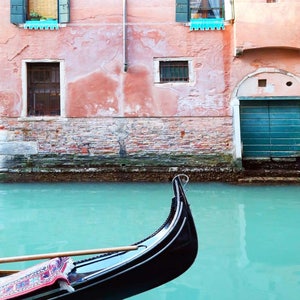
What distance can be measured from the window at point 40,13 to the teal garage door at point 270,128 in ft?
11.1

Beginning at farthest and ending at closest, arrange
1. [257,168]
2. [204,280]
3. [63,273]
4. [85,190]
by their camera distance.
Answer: [257,168] < [85,190] < [204,280] < [63,273]

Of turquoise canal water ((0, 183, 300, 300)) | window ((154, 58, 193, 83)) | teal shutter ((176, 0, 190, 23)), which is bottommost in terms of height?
turquoise canal water ((0, 183, 300, 300))

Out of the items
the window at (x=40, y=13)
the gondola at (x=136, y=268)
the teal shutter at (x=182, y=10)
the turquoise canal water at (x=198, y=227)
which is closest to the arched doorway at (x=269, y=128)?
the turquoise canal water at (x=198, y=227)

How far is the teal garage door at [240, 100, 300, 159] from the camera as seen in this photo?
7.58 m

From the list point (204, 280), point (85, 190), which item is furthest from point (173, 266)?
point (85, 190)

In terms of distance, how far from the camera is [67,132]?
293 inches

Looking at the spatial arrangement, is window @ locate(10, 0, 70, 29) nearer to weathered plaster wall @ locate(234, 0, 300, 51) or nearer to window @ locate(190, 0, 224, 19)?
window @ locate(190, 0, 224, 19)

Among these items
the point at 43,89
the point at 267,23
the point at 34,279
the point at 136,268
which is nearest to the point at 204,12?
the point at 267,23

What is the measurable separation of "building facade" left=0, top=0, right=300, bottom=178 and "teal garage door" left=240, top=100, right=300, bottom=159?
20 centimetres

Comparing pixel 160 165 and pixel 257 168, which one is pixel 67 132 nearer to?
pixel 160 165

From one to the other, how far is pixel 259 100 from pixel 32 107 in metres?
3.90

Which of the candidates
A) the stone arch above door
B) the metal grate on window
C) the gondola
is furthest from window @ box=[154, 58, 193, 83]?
the gondola

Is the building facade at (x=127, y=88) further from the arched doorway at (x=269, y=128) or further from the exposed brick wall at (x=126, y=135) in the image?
the arched doorway at (x=269, y=128)

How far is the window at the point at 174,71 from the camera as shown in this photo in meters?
7.46
